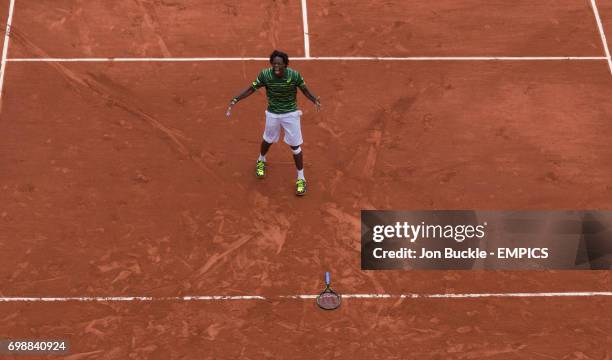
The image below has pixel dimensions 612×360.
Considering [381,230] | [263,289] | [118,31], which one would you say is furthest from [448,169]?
[118,31]

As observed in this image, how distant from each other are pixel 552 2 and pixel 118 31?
817 cm

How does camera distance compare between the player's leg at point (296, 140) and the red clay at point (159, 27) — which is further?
the red clay at point (159, 27)

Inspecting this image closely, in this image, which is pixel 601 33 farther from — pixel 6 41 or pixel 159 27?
pixel 6 41

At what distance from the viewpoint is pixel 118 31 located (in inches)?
556

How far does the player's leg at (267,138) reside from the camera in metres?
11.2

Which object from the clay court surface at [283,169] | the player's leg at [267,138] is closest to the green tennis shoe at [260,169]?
the player's leg at [267,138]

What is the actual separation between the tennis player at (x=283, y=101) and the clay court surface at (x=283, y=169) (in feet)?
2.38

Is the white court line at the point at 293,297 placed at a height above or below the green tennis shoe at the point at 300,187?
below

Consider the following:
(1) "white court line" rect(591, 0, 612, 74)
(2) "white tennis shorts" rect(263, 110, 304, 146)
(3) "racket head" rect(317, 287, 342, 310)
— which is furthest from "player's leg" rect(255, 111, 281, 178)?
(1) "white court line" rect(591, 0, 612, 74)

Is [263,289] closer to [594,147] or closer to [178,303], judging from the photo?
[178,303]

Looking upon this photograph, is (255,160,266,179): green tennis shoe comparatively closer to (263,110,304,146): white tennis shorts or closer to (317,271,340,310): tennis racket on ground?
(263,110,304,146): white tennis shorts

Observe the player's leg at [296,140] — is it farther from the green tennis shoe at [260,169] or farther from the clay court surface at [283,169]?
the green tennis shoe at [260,169]

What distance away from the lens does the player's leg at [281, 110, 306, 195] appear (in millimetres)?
11109

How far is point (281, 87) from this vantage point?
1073 cm
